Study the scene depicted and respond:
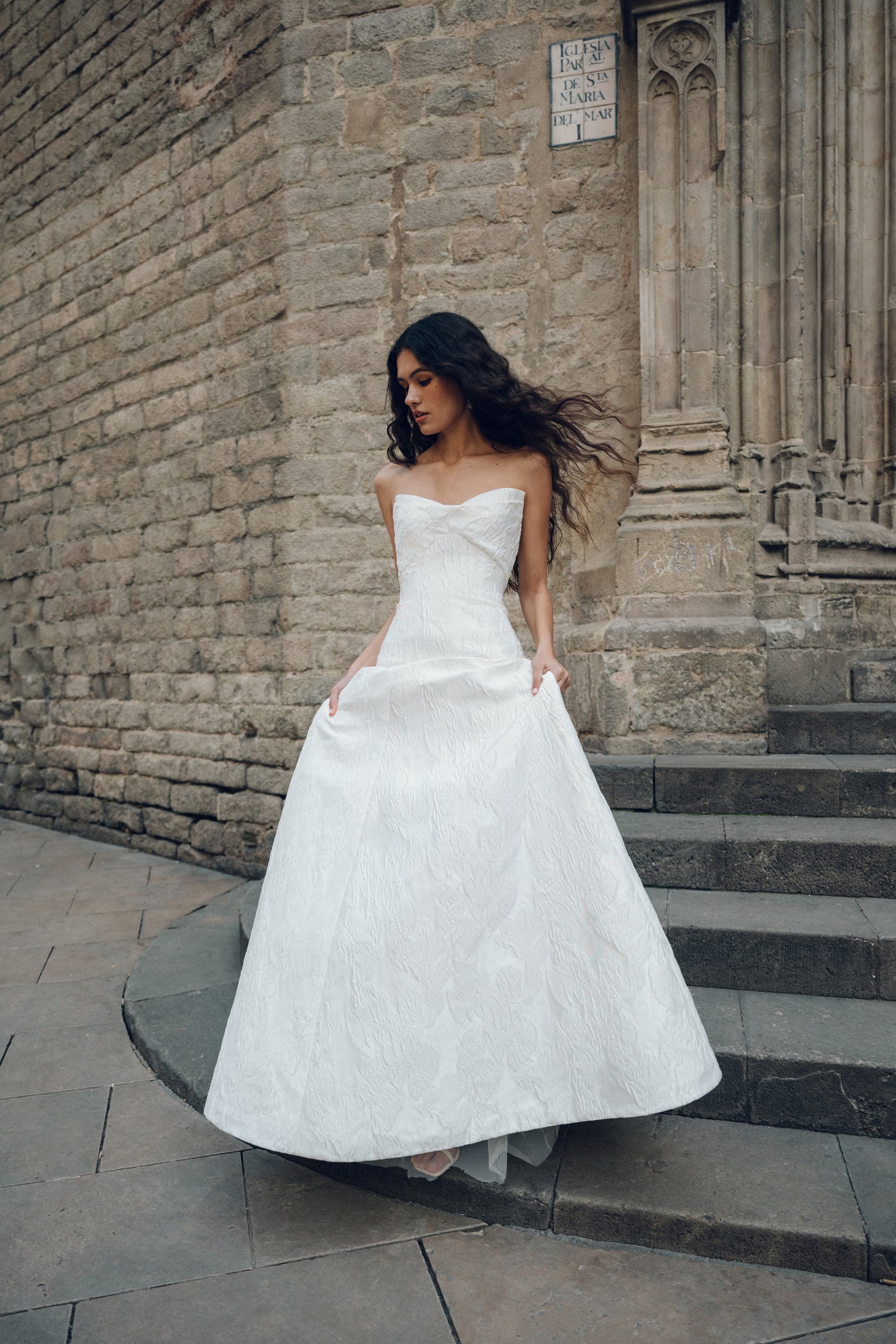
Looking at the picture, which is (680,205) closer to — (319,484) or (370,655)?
(319,484)

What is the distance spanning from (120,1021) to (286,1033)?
1.69 m

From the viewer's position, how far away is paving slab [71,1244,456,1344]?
71.5 inches

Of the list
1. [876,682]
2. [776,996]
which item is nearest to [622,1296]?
[776,996]

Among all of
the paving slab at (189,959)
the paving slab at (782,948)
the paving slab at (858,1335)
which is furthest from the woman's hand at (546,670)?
the paving slab at (189,959)

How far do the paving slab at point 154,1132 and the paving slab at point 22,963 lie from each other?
4.08 feet

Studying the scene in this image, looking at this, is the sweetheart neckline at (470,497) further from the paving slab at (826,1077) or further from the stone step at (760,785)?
the stone step at (760,785)

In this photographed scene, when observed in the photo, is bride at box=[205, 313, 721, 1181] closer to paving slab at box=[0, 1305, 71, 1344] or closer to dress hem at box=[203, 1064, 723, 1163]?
dress hem at box=[203, 1064, 723, 1163]

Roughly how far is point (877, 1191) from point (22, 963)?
3.45 m

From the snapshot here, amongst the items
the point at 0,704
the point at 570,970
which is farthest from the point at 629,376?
the point at 0,704

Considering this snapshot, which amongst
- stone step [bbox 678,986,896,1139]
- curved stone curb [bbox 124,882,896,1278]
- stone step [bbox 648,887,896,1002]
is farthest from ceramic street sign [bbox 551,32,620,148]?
curved stone curb [bbox 124,882,896,1278]

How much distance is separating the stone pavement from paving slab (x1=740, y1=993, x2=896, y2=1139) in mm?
458

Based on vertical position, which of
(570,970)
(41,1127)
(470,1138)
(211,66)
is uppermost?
(211,66)

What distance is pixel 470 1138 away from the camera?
1.97 m

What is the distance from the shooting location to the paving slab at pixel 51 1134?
2480 millimetres
